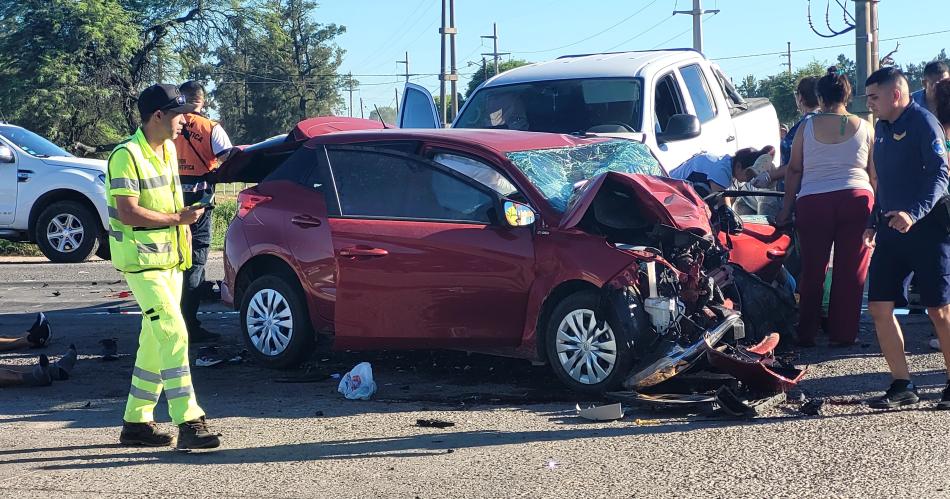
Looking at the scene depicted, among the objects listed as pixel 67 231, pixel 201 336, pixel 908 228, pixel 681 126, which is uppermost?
pixel 681 126

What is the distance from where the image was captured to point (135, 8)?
43.4 metres

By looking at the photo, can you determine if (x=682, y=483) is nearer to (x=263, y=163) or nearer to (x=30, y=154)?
(x=263, y=163)

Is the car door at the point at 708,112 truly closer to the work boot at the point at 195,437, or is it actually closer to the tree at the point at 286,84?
the work boot at the point at 195,437

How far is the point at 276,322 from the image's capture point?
8148 millimetres

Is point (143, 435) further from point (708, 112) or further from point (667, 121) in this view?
point (708, 112)

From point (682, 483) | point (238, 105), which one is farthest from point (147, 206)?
point (238, 105)

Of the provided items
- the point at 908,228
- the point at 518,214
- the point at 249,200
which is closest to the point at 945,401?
the point at 908,228

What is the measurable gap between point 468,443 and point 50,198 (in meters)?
11.8

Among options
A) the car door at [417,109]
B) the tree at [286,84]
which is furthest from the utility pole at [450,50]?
the car door at [417,109]

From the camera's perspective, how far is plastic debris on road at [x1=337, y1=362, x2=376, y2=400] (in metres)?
7.16

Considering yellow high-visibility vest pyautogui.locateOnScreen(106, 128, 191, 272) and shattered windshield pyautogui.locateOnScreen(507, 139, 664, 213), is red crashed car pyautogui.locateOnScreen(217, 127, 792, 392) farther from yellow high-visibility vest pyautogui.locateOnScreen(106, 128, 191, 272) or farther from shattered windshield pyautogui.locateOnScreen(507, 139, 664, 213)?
yellow high-visibility vest pyautogui.locateOnScreen(106, 128, 191, 272)

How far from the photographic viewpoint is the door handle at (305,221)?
314 inches

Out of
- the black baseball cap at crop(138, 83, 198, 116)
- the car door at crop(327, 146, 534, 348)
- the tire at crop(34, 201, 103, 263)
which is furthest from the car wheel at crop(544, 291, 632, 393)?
the tire at crop(34, 201, 103, 263)

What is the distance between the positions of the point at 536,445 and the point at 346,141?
127 inches
